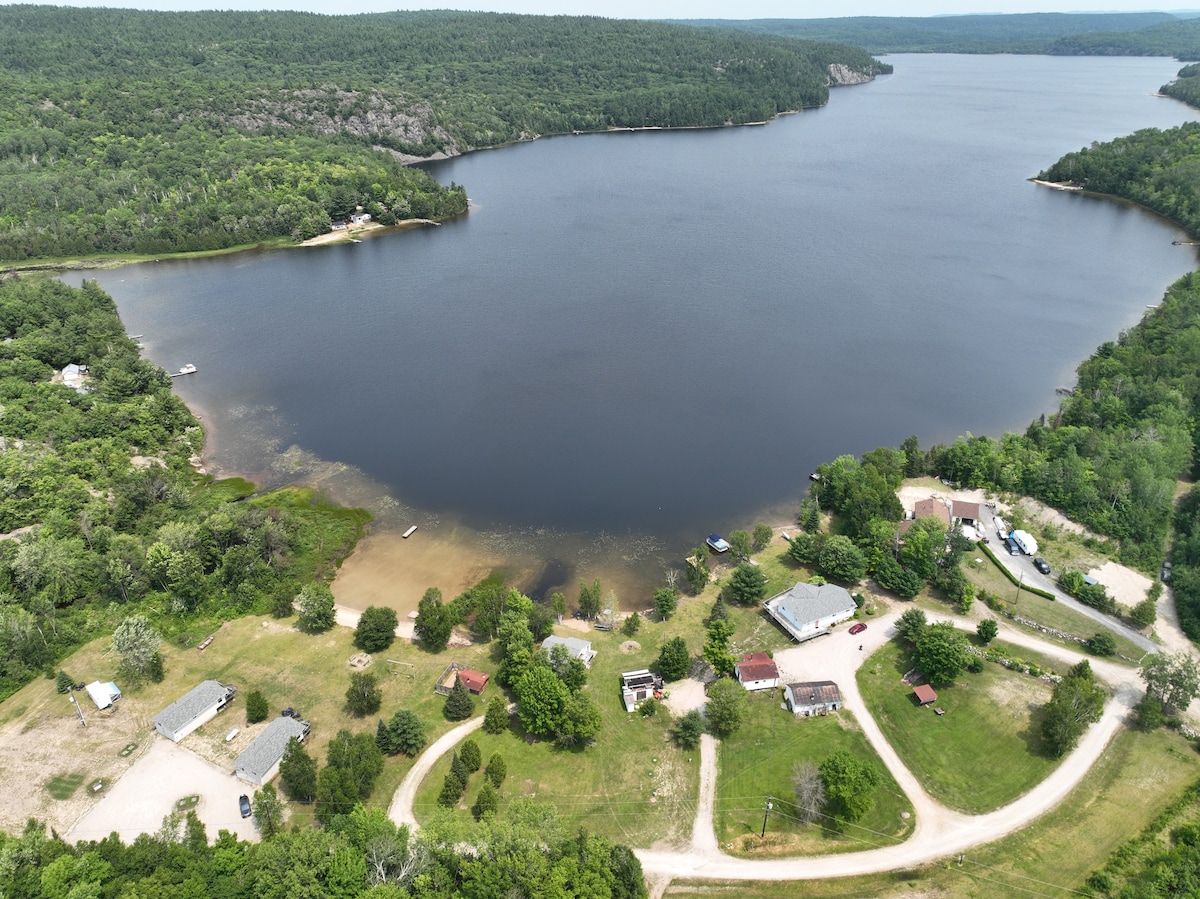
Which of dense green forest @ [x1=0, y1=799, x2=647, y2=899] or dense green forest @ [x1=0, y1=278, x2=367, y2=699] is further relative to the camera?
dense green forest @ [x1=0, y1=278, x2=367, y2=699]

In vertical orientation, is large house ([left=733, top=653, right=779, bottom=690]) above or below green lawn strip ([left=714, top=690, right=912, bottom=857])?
above

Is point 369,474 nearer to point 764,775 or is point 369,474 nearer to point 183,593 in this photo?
point 183,593

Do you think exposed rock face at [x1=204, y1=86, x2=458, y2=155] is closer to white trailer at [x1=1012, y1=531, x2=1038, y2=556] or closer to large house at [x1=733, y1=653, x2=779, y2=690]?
large house at [x1=733, y1=653, x2=779, y2=690]

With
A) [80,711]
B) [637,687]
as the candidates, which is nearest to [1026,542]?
[637,687]

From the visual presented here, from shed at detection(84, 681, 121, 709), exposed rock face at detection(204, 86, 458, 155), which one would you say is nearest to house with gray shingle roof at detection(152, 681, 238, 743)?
shed at detection(84, 681, 121, 709)

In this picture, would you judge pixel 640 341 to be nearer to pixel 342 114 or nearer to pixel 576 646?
pixel 576 646

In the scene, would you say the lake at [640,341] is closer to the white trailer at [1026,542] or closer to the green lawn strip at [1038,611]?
the green lawn strip at [1038,611]

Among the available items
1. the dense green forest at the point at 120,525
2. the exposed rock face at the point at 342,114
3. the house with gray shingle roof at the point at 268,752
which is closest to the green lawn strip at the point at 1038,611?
the house with gray shingle roof at the point at 268,752
